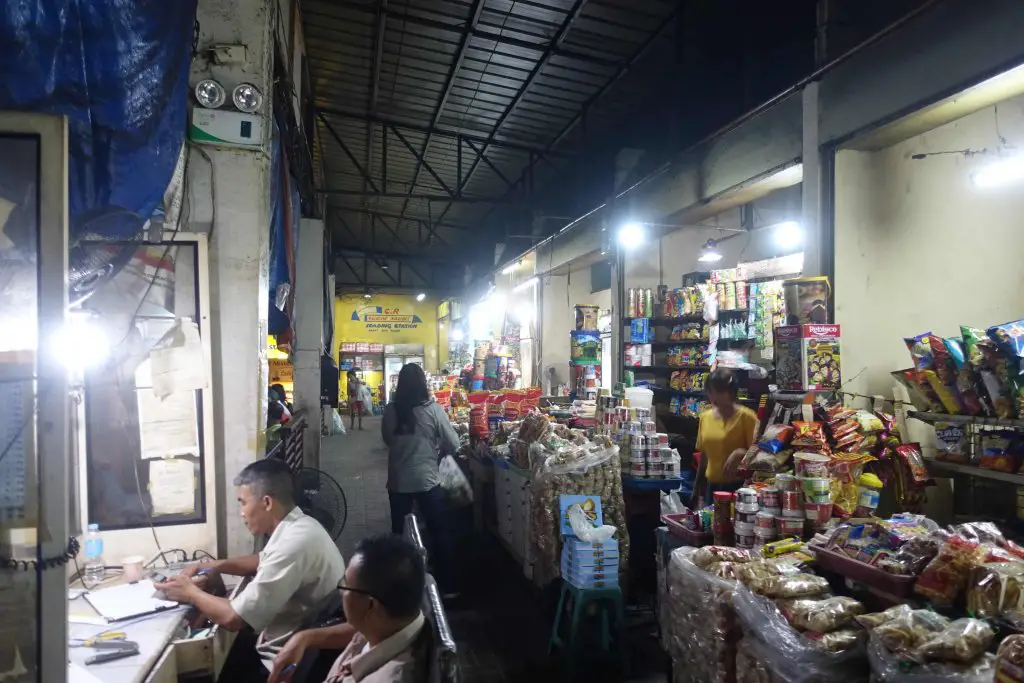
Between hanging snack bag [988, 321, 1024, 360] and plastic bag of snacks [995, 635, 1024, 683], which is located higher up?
hanging snack bag [988, 321, 1024, 360]

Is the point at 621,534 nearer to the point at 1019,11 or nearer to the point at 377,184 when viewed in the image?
the point at 1019,11

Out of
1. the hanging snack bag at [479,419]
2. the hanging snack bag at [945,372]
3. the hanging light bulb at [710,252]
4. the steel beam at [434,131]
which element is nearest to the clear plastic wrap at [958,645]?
the hanging snack bag at [945,372]

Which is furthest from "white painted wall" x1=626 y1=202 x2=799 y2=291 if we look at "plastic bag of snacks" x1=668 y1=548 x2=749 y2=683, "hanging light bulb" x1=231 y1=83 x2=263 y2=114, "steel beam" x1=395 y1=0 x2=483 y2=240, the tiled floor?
"plastic bag of snacks" x1=668 y1=548 x2=749 y2=683

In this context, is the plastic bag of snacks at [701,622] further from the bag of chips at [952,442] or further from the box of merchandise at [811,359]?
the bag of chips at [952,442]

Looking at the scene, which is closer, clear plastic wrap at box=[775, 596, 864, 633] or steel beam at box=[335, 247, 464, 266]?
clear plastic wrap at box=[775, 596, 864, 633]

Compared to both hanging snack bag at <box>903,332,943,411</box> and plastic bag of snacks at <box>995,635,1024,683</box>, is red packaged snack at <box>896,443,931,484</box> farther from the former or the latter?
plastic bag of snacks at <box>995,635,1024,683</box>

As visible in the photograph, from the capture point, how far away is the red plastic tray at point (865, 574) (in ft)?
6.65

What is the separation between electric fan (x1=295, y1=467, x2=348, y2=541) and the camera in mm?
4820

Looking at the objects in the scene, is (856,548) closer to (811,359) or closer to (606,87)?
(811,359)

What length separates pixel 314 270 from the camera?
297 inches

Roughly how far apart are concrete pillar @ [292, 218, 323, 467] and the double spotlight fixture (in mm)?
3958

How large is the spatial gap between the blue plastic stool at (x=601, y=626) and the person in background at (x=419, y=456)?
1350mm

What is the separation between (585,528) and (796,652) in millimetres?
1863

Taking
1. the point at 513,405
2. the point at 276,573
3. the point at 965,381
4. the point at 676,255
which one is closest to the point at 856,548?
the point at 965,381
